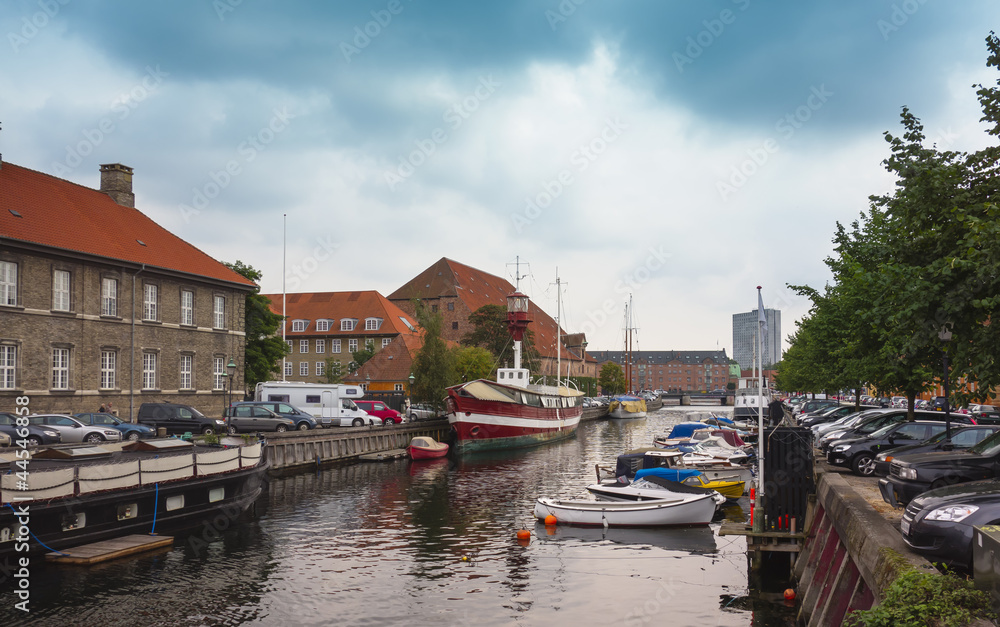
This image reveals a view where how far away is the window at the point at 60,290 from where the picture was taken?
42.7 meters

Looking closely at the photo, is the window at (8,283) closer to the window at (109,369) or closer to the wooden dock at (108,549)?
the window at (109,369)

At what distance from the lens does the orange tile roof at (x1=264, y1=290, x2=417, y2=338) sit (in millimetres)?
108000

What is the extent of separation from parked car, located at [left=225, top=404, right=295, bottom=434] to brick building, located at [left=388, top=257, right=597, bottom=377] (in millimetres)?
65470

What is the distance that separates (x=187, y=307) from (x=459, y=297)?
67.7 m

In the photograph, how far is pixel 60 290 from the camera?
43.1 m

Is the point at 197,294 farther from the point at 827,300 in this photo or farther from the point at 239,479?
the point at 827,300

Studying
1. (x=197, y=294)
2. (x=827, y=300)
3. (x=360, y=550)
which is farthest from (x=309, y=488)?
(x=827, y=300)

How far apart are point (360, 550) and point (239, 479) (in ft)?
22.4

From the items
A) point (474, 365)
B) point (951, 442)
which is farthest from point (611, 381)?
point (951, 442)

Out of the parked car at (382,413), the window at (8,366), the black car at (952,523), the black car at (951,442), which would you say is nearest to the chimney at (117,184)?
the window at (8,366)

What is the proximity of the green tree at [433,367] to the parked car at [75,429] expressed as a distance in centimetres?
3073

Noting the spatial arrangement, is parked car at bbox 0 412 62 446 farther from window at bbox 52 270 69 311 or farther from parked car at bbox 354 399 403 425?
parked car at bbox 354 399 403 425

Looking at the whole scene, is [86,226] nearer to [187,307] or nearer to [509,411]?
[187,307]

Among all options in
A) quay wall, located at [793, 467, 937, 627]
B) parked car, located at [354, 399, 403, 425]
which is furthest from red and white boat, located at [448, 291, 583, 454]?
quay wall, located at [793, 467, 937, 627]
